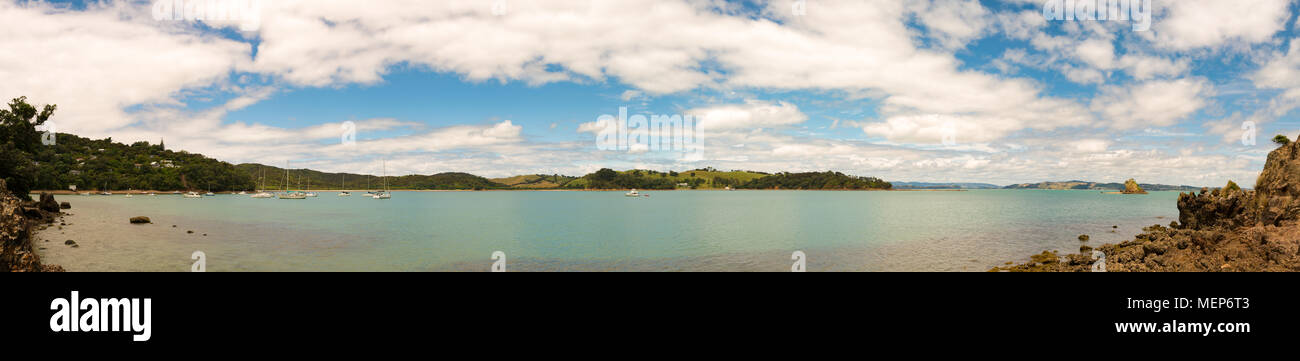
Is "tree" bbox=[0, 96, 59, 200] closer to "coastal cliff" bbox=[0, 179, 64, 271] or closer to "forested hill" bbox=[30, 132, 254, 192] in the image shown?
"coastal cliff" bbox=[0, 179, 64, 271]

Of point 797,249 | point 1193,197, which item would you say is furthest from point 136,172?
point 1193,197

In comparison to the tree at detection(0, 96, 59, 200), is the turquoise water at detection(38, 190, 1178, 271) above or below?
below

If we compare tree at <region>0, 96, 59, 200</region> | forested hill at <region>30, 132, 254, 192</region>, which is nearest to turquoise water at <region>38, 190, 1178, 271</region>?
tree at <region>0, 96, 59, 200</region>

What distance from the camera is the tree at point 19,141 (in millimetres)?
41281

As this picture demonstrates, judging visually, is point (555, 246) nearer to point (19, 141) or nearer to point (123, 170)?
point (19, 141)

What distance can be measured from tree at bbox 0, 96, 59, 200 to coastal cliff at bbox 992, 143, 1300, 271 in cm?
6907

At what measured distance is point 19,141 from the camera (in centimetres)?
4281

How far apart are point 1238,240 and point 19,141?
257ft

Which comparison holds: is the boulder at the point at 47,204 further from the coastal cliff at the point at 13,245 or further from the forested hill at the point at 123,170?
the forested hill at the point at 123,170

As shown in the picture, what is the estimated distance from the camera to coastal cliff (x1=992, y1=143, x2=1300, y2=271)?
20.7 meters

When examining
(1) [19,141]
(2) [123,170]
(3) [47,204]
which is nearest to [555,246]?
(1) [19,141]
